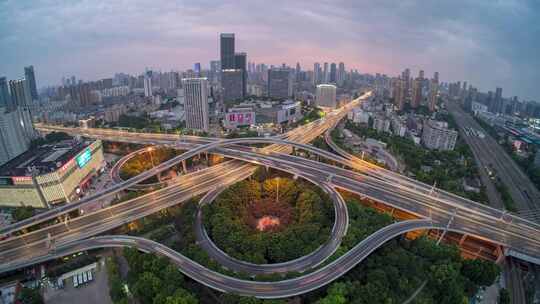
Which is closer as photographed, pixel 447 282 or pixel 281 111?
pixel 447 282

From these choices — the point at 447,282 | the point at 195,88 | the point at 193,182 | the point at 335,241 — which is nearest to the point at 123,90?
the point at 195,88

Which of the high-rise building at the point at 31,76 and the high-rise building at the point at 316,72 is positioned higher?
the high-rise building at the point at 316,72

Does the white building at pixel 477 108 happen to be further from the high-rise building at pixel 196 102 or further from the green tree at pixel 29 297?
the green tree at pixel 29 297

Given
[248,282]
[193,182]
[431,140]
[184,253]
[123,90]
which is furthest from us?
[123,90]

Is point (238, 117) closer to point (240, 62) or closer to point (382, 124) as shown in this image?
point (382, 124)

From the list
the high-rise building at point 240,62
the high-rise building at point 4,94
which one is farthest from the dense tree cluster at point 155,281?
the high-rise building at point 240,62

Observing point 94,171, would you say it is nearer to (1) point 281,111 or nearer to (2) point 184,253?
(2) point 184,253

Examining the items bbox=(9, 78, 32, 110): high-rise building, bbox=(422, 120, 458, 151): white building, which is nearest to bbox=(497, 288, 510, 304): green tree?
bbox=(422, 120, 458, 151): white building
